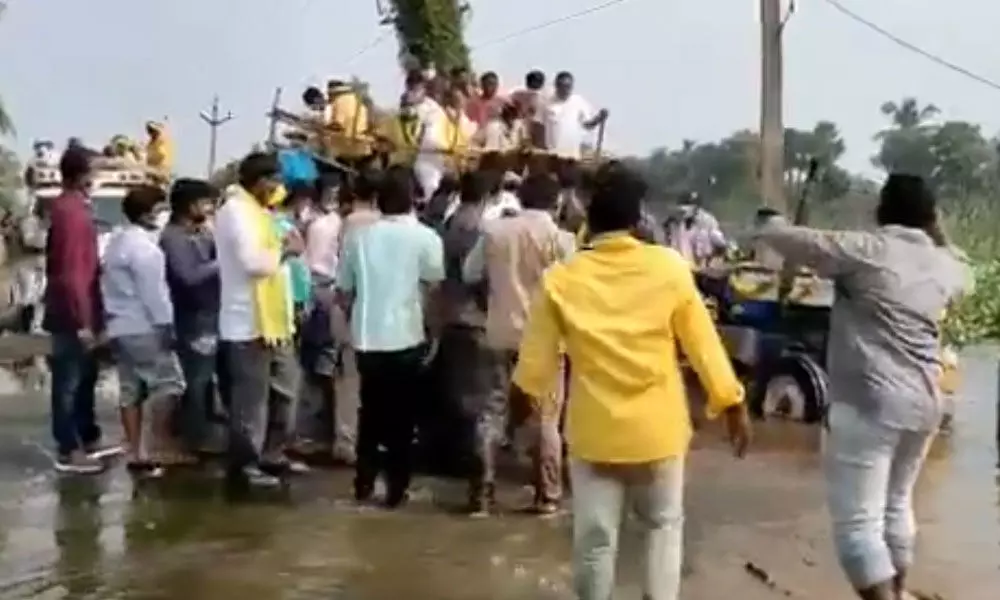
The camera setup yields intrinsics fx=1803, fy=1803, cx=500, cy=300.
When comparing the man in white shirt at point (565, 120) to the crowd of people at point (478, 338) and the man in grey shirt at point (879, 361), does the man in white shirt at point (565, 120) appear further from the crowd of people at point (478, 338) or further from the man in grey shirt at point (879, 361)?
the man in grey shirt at point (879, 361)

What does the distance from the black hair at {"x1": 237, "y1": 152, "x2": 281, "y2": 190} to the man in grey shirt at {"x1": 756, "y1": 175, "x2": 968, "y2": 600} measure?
12.7 feet

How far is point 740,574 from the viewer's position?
8.63m

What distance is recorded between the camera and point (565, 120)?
16984mm

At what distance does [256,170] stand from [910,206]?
4.11 m

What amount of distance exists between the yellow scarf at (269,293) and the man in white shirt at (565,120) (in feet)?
22.5

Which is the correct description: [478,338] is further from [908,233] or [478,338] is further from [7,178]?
[7,178]

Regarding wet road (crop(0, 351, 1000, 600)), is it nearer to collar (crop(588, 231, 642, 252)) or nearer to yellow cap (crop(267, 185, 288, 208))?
yellow cap (crop(267, 185, 288, 208))

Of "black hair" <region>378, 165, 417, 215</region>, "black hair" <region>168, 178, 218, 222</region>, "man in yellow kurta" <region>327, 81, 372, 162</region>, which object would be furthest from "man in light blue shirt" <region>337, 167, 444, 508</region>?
"man in yellow kurta" <region>327, 81, 372, 162</region>

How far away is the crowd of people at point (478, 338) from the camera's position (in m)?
6.53

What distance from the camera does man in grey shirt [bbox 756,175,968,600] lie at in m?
7.05

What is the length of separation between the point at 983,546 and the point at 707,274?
6557 mm

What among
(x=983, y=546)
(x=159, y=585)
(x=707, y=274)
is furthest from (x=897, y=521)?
(x=707, y=274)

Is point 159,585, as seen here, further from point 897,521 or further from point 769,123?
point 769,123

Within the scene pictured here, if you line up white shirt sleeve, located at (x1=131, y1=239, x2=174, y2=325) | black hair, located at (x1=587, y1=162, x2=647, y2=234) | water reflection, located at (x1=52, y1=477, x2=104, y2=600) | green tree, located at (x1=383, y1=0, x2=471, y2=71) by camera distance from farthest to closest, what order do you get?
green tree, located at (x1=383, y1=0, x2=471, y2=71) → white shirt sleeve, located at (x1=131, y1=239, x2=174, y2=325) → water reflection, located at (x1=52, y1=477, x2=104, y2=600) → black hair, located at (x1=587, y1=162, x2=647, y2=234)
